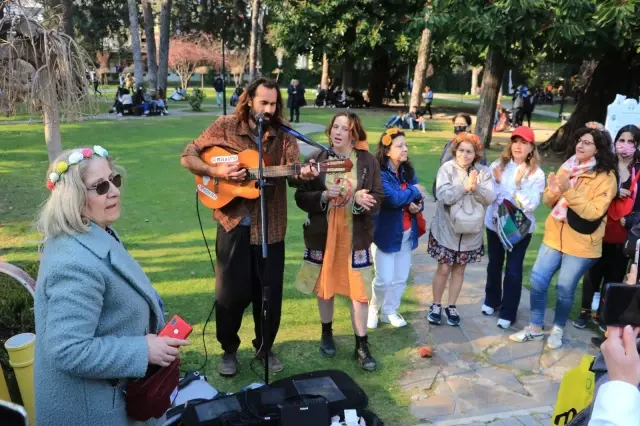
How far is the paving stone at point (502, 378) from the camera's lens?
155 inches

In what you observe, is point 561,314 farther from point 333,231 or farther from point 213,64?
point 213,64

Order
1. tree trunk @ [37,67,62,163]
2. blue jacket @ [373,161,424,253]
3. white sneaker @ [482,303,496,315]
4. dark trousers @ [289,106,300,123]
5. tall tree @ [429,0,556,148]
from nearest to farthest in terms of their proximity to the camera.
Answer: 1. tree trunk @ [37,67,62,163]
2. blue jacket @ [373,161,424,253]
3. white sneaker @ [482,303,496,315]
4. tall tree @ [429,0,556,148]
5. dark trousers @ [289,106,300,123]

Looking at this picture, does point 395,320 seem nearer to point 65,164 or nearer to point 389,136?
point 389,136

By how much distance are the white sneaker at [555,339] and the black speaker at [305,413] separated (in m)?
2.43

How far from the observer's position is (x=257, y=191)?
3.53 m

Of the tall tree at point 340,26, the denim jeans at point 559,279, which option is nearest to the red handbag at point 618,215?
the denim jeans at point 559,279

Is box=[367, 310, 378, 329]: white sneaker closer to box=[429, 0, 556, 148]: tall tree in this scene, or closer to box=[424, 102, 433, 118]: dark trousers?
box=[429, 0, 556, 148]: tall tree

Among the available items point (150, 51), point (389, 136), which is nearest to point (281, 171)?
point (389, 136)

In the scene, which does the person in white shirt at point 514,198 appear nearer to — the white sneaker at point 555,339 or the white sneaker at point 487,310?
the white sneaker at point 487,310

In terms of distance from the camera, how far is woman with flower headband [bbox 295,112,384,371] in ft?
12.8

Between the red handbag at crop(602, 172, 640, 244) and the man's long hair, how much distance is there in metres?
3.08

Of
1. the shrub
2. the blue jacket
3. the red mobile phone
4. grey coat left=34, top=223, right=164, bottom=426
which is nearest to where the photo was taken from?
grey coat left=34, top=223, right=164, bottom=426

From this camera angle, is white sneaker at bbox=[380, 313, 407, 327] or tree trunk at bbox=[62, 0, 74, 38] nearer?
tree trunk at bbox=[62, 0, 74, 38]

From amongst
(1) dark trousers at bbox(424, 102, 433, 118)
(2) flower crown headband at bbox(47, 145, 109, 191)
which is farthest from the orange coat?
(1) dark trousers at bbox(424, 102, 433, 118)
